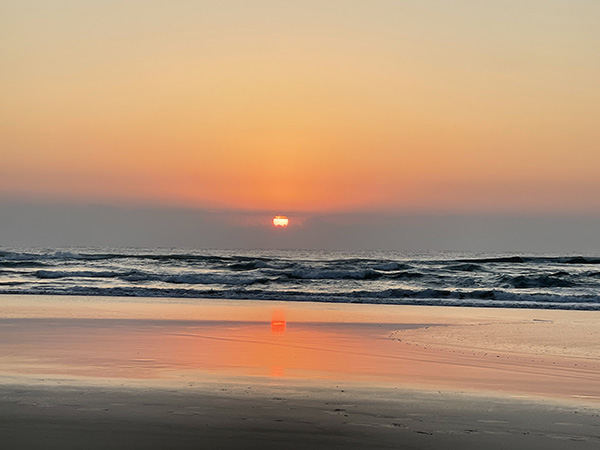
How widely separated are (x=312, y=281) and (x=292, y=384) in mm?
29326

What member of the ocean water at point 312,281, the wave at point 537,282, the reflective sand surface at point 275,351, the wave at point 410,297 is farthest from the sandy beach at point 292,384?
the wave at point 537,282

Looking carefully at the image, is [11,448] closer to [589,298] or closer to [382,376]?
[382,376]

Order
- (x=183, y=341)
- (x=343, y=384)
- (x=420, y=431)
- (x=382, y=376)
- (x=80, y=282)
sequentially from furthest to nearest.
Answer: (x=80, y=282), (x=183, y=341), (x=382, y=376), (x=343, y=384), (x=420, y=431)

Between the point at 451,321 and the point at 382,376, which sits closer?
the point at 382,376

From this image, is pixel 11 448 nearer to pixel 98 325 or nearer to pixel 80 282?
pixel 98 325

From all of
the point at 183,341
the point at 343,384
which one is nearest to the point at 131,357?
the point at 183,341

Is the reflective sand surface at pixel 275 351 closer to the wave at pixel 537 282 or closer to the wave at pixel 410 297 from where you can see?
the wave at pixel 410 297

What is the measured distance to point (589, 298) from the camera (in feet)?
92.8

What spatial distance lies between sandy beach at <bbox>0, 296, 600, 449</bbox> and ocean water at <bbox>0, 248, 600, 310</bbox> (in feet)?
32.8

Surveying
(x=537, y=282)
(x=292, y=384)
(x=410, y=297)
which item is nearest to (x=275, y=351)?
(x=292, y=384)

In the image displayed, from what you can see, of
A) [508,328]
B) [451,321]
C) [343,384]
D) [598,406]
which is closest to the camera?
[598,406]

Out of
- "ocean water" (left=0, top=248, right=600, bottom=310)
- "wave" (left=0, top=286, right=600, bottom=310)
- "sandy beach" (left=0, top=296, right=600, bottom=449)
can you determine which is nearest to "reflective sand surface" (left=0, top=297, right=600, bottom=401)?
"sandy beach" (left=0, top=296, right=600, bottom=449)

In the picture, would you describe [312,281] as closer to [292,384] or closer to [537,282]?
[537,282]

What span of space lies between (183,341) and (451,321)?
838cm
